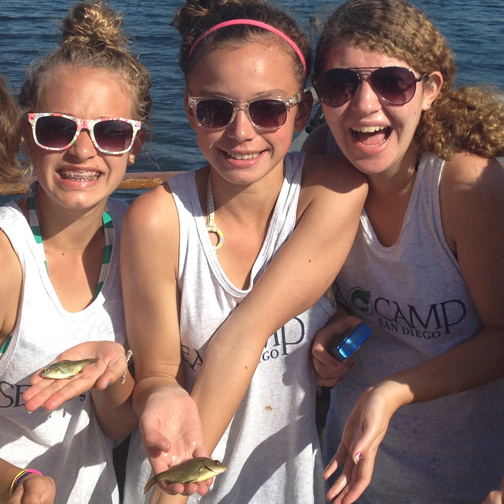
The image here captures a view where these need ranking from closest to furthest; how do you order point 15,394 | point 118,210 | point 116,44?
point 15,394 < point 116,44 < point 118,210

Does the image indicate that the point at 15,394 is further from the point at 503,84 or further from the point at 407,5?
the point at 503,84

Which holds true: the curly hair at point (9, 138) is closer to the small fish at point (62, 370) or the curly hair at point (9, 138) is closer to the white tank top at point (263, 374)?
the white tank top at point (263, 374)

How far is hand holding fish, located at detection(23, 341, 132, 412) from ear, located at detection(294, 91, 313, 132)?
1.30 meters

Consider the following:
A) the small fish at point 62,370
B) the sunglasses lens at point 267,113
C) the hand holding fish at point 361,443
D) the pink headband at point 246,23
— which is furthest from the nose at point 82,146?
the hand holding fish at point 361,443

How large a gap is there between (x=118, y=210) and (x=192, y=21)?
1.00 metres

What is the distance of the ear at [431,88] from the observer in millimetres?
2887

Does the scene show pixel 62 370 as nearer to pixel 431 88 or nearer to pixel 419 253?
pixel 419 253

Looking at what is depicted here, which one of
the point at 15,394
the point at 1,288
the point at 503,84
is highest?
the point at 1,288

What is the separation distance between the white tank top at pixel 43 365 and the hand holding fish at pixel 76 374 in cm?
15

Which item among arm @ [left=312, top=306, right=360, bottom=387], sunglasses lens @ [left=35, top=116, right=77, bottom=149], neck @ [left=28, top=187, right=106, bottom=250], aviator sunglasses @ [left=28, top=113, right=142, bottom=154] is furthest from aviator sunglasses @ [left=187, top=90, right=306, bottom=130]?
arm @ [left=312, top=306, right=360, bottom=387]

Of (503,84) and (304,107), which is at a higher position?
(304,107)

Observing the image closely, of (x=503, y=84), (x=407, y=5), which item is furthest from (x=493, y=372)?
(x=503, y=84)

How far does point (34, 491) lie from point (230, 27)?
2.06 m

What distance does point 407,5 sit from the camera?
2.85 m
